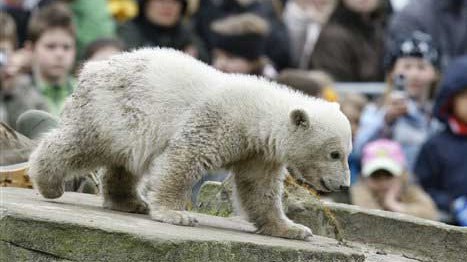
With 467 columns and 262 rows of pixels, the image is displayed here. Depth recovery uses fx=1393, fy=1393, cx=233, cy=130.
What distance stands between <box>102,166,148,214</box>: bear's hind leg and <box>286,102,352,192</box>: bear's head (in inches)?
41.2

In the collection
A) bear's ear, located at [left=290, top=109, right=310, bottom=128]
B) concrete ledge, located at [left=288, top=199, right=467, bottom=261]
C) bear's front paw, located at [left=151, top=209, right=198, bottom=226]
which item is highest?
bear's ear, located at [left=290, top=109, right=310, bottom=128]

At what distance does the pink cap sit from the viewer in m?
11.7

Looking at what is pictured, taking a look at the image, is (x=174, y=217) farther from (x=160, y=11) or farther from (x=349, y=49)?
(x=349, y=49)

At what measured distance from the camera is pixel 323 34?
1523 centimetres

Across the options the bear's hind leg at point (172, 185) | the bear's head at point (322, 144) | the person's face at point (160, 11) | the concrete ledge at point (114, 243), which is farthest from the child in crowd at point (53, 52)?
the concrete ledge at point (114, 243)

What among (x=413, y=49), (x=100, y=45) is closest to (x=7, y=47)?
(x=100, y=45)

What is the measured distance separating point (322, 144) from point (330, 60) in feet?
26.1

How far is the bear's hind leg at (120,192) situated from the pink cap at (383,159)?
412 cm

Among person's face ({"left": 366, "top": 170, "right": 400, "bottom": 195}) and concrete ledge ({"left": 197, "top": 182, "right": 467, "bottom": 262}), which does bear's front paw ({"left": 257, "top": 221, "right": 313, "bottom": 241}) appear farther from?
person's face ({"left": 366, "top": 170, "right": 400, "bottom": 195})

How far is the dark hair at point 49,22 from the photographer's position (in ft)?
43.2

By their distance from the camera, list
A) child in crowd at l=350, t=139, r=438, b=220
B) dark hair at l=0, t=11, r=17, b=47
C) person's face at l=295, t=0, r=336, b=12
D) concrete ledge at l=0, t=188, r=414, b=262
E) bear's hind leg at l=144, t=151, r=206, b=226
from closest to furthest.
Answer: concrete ledge at l=0, t=188, r=414, b=262, bear's hind leg at l=144, t=151, r=206, b=226, child in crowd at l=350, t=139, r=438, b=220, dark hair at l=0, t=11, r=17, b=47, person's face at l=295, t=0, r=336, b=12

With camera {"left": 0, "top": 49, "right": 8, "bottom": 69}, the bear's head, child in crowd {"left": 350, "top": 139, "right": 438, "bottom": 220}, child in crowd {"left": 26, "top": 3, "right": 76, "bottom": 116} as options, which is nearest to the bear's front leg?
the bear's head

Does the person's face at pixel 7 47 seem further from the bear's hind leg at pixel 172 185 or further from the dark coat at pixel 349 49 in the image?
the bear's hind leg at pixel 172 185

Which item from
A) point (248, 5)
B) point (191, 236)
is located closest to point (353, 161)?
point (248, 5)
